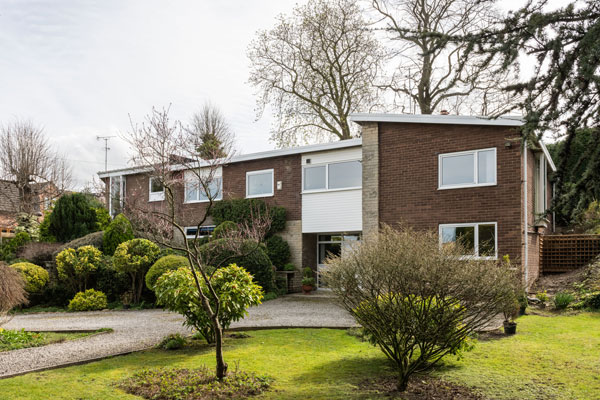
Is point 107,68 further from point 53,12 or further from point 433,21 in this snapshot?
point 433,21

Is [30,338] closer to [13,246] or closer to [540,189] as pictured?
[13,246]

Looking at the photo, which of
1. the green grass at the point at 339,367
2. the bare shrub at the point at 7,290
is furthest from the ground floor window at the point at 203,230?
the green grass at the point at 339,367

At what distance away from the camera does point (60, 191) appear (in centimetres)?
2972

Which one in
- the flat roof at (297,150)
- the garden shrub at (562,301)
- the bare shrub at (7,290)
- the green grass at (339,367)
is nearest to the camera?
the green grass at (339,367)

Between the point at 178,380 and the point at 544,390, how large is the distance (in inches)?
179

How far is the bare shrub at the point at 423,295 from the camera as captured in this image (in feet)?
19.9

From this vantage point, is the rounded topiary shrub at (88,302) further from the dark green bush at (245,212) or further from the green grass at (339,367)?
the green grass at (339,367)

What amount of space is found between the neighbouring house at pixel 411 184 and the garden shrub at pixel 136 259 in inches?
65.3

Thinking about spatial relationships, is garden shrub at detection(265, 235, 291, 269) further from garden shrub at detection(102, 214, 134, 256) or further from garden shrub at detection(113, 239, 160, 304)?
garden shrub at detection(102, 214, 134, 256)

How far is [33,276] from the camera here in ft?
56.0

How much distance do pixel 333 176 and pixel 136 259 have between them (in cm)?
755

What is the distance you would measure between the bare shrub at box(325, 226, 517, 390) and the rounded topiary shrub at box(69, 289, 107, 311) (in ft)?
40.6

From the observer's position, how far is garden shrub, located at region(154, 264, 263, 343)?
8602 millimetres

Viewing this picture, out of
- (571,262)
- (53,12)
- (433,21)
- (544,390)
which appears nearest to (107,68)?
(53,12)
